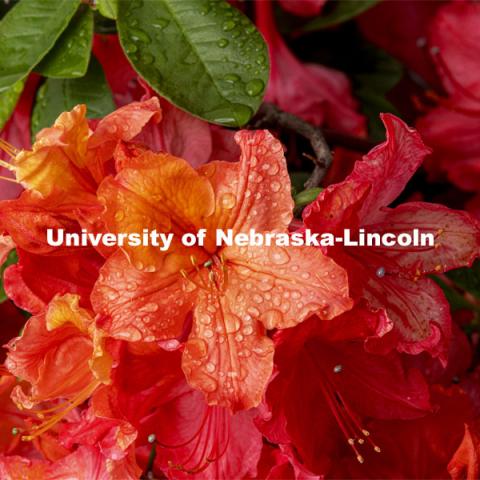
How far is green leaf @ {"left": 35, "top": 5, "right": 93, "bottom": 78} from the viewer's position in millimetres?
786

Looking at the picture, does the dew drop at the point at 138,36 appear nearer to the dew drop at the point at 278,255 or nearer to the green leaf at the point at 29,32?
the green leaf at the point at 29,32

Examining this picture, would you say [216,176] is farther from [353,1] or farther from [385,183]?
[353,1]

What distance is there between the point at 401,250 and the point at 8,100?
0.39 metres

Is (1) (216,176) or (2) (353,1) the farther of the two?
(2) (353,1)

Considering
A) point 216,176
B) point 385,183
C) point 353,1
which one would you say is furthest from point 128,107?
point 353,1

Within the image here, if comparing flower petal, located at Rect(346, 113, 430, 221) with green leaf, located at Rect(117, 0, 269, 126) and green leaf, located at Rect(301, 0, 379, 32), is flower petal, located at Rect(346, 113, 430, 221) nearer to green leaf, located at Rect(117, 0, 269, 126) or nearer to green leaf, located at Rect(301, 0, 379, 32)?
green leaf, located at Rect(117, 0, 269, 126)

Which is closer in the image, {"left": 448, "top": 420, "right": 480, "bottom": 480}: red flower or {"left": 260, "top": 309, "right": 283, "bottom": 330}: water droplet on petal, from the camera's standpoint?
{"left": 260, "top": 309, "right": 283, "bottom": 330}: water droplet on petal

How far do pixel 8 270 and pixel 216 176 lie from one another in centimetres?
18

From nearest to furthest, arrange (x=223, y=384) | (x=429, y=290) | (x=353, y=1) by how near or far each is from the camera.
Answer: (x=223, y=384)
(x=429, y=290)
(x=353, y=1)

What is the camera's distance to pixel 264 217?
63 cm

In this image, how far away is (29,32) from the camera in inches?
31.2

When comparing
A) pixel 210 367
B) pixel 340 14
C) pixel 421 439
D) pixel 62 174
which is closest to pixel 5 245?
pixel 62 174

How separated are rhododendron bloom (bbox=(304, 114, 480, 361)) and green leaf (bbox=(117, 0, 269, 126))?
0.41 feet

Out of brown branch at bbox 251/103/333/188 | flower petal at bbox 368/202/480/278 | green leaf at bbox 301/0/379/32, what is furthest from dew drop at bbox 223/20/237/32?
green leaf at bbox 301/0/379/32
